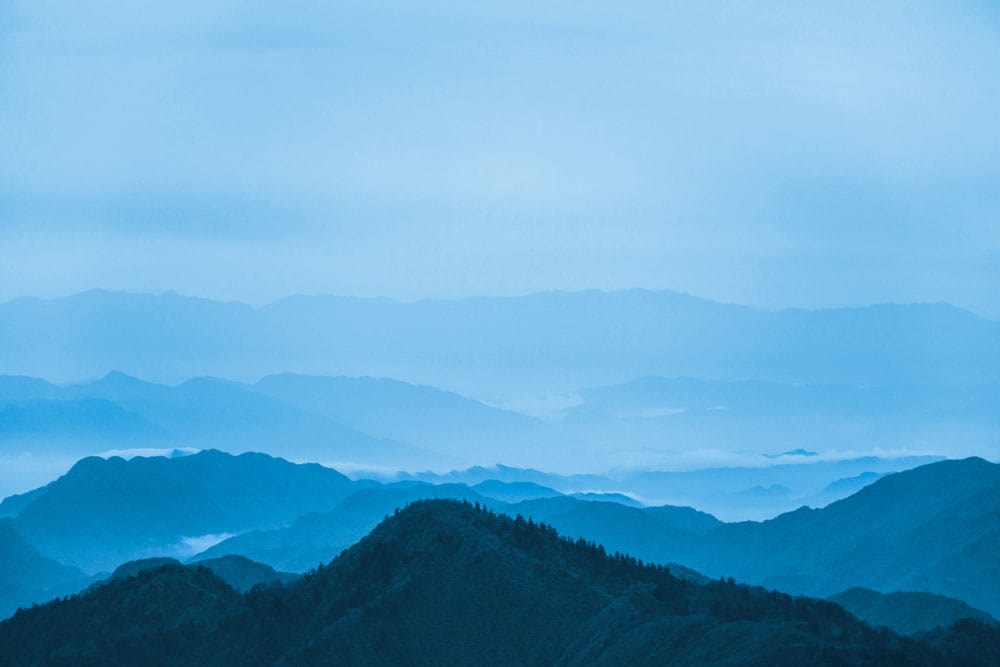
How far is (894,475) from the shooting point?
163m

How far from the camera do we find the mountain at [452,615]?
4588 centimetres

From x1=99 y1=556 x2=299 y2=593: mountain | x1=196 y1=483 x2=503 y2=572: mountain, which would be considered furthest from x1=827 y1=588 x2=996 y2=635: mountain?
x1=196 y1=483 x2=503 y2=572: mountain

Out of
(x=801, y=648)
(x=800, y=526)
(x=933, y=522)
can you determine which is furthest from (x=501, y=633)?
(x=800, y=526)

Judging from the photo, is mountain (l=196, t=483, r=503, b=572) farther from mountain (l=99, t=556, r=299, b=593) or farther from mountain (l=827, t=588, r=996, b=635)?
mountain (l=827, t=588, r=996, b=635)

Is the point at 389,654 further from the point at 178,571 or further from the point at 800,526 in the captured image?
the point at 800,526

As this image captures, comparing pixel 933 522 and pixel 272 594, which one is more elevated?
pixel 933 522

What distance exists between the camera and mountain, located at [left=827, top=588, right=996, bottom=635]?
84188 mm

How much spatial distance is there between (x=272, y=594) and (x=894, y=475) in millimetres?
120225

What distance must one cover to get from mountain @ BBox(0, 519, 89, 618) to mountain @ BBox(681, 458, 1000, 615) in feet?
234

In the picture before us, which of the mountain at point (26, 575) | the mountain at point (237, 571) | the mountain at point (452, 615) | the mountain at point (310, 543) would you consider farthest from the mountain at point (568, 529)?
Answer: the mountain at point (452, 615)

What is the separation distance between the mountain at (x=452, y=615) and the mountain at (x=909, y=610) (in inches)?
1328

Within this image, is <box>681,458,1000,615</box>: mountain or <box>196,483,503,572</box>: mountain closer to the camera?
<box>681,458,1000,615</box>: mountain

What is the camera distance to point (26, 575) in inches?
6639

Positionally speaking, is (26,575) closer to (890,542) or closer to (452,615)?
(890,542)
